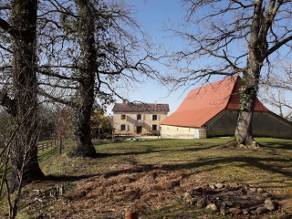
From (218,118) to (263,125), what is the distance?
23.1 feet

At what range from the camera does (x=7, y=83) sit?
11.5 meters

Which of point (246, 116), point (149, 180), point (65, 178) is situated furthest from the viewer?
point (246, 116)

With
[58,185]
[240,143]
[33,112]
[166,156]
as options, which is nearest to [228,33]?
[240,143]

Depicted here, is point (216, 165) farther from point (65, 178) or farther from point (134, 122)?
point (134, 122)

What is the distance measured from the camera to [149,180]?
12.6 metres

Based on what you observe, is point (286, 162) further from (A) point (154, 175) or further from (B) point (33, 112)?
(B) point (33, 112)

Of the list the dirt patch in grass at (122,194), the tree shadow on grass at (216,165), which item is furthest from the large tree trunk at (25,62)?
the tree shadow on grass at (216,165)

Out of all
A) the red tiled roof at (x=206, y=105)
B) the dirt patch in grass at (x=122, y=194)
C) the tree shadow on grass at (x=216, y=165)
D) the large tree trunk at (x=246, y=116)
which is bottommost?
the dirt patch in grass at (x=122, y=194)

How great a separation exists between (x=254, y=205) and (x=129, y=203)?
9.63 feet

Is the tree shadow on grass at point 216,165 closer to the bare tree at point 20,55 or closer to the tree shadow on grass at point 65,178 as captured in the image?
the tree shadow on grass at point 65,178

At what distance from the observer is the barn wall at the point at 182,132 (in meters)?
46.2

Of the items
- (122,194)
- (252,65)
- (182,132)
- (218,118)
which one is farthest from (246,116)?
(182,132)

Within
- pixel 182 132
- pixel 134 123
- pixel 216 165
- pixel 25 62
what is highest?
pixel 134 123

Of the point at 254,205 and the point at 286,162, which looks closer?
the point at 254,205
